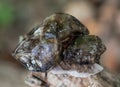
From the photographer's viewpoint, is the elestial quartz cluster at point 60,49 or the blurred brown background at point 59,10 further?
the blurred brown background at point 59,10

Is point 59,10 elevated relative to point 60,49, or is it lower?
lower

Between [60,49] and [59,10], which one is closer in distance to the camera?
[60,49]

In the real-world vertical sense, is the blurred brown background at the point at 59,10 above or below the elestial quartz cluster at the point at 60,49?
below

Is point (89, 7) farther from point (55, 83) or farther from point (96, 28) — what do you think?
point (55, 83)
